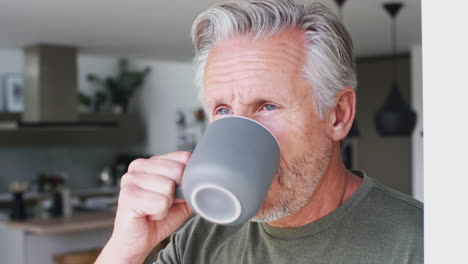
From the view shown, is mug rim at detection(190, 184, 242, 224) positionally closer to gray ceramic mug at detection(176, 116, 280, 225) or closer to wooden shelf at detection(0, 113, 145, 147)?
gray ceramic mug at detection(176, 116, 280, 225)

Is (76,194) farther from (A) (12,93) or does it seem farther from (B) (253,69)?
(B) (253,69)

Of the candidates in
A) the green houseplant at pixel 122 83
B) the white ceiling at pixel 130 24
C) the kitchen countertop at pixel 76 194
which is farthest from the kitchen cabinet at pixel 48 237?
the green houseplant at pixel 122 83

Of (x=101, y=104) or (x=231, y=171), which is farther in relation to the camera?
(x=101, y=104)

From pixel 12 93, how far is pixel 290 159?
283 inches

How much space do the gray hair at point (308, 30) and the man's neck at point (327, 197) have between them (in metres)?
0.12

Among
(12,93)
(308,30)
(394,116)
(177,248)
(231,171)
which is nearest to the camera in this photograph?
A: (231,171)

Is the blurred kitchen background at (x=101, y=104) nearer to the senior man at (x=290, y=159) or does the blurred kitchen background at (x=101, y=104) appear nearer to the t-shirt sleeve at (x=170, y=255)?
the t-shirt sleeve at (x=170, y=255)

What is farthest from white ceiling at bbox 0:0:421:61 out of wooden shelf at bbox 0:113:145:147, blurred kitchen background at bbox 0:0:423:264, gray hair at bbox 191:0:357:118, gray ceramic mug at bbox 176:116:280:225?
gray ceramic mug at bbox 176:116:280:225

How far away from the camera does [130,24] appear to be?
4359 millimetres

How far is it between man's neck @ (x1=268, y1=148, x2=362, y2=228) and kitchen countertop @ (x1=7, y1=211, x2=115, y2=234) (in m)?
3.99

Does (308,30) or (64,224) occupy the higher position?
(308,30)

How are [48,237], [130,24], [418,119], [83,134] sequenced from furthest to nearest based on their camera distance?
[83,134] → [418,119] → [48,237] → [130,24]

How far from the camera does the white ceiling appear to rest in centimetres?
371
